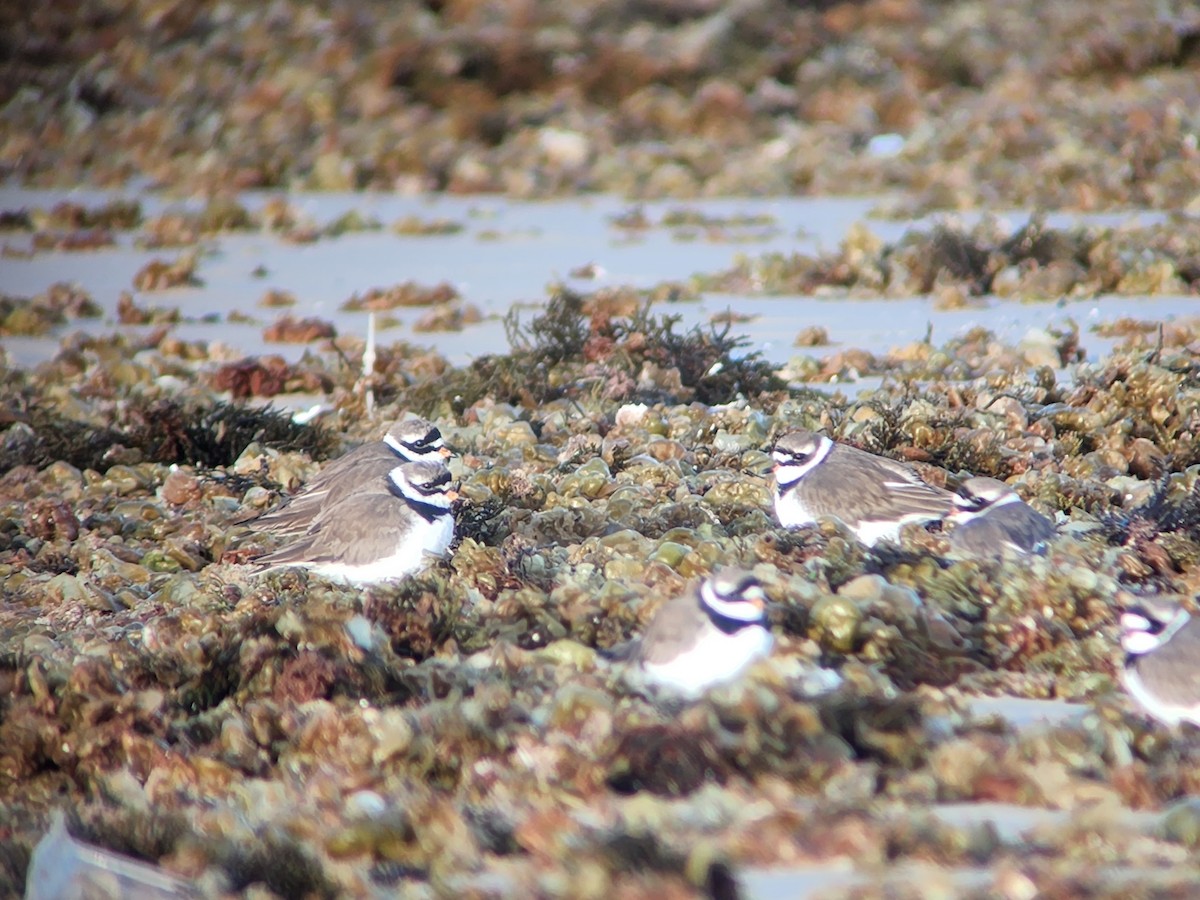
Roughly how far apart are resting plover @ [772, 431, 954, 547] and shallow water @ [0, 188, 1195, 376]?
121 inches

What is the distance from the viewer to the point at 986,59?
19.0 meters

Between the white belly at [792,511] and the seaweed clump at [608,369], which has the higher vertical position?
the white belly at [792,511]

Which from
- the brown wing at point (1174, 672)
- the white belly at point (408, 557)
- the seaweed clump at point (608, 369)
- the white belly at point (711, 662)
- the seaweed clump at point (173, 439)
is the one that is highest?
the white belly at point (711, 662)

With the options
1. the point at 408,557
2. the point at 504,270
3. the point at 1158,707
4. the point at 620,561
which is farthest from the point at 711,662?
the point at 504,270

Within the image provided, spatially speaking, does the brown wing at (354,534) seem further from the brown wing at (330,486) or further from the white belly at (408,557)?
the brown wing at (330,486)

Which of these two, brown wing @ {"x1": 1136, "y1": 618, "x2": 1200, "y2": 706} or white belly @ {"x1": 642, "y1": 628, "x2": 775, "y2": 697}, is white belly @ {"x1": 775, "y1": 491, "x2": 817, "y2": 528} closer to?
white belly @ {"x1": 642, "y1": 628, "x2": 775, "y2": 697}

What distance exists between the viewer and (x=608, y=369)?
9.02m

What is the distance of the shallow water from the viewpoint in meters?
10.4

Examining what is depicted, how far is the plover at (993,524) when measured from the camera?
19.1 ft

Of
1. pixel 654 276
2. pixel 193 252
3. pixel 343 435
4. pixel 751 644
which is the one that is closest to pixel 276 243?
pixel 193 252

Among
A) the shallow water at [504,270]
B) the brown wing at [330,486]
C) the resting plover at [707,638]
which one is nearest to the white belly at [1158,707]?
the resting plover at [707,638]

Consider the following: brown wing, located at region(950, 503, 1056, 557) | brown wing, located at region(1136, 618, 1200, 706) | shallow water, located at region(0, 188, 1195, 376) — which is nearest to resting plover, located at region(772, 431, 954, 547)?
brown wing, located at region(950, 503, 1056, 557)

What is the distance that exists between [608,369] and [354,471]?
7.95 feet

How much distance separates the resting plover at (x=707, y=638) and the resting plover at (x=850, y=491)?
1.42 metres
